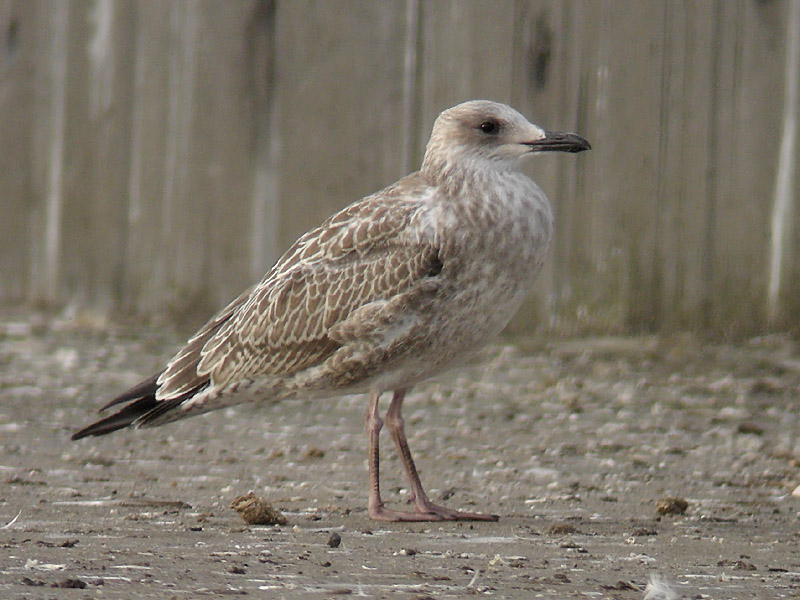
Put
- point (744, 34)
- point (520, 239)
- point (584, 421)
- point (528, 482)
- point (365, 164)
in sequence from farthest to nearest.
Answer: point (365, 164) → point (744, 34) → point (584, 421) → point (528, 482) → point (520, 239)

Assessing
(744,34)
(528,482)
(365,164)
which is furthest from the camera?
(365,164)

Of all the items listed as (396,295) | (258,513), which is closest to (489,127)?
(396,295)

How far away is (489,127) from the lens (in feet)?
16.8

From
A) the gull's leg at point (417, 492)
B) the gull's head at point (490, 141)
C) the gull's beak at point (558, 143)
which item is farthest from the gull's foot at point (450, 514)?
the gull's beak at point (558, 143)

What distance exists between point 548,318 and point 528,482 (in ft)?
7.78

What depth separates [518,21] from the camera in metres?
7.41

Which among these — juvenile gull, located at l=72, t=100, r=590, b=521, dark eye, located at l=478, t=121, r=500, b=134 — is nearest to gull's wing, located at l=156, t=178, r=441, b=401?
juvenile gull, located at l=72, t=100, r=590, b=521

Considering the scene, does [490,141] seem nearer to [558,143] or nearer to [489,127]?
[489,127]

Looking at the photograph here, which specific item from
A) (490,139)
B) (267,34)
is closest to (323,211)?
(267,34)

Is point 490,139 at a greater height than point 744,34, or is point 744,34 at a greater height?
point 744,34

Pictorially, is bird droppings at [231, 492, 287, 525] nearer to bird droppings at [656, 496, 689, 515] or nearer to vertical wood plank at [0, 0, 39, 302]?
bird droppings at [656, 496, 689, 515]

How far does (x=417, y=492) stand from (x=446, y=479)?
652mm

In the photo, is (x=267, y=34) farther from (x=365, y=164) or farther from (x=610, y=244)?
(x=610, y=244)

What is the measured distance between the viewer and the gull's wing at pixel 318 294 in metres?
4.84
